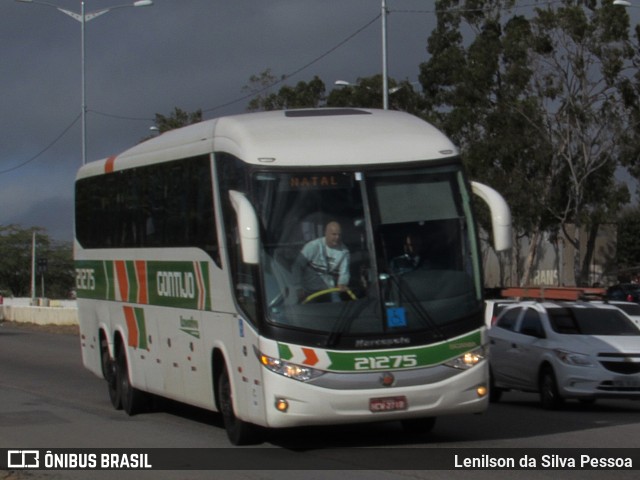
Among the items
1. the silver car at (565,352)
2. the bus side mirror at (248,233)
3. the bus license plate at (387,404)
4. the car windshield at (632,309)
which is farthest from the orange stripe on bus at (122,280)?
the car windshield at (632,309)

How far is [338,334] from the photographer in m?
10.9

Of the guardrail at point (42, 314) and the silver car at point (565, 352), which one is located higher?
the silver car at point (565, 352)

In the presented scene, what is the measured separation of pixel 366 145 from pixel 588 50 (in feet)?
119

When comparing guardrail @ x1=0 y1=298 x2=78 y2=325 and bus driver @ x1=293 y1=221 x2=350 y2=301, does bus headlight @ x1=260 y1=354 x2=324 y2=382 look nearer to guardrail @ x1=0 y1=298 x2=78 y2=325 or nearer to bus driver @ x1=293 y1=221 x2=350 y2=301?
bus driver @ x1=293 y1=221 x2=350 y2=301

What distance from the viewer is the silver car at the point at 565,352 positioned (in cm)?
1639

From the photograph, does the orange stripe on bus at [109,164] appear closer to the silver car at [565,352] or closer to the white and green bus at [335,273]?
the white and green bus at [335,273]

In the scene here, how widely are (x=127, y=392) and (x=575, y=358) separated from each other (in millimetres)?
6286

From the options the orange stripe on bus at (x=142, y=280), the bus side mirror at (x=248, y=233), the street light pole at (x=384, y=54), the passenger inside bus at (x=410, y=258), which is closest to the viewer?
the bus side mirror at (x=248, y=233)

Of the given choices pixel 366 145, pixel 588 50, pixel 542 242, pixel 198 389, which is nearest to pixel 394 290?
pixel 366 145

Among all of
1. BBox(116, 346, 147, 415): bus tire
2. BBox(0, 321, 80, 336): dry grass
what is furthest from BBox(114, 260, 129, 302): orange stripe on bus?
BBox(0, 321, 80, 336): dry grass

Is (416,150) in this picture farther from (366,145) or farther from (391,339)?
(391,339)

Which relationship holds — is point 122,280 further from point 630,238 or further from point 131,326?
point 630,238

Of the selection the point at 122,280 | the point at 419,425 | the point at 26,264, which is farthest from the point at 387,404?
the point at 26,264

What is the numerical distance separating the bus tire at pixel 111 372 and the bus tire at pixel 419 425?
17.1ft
